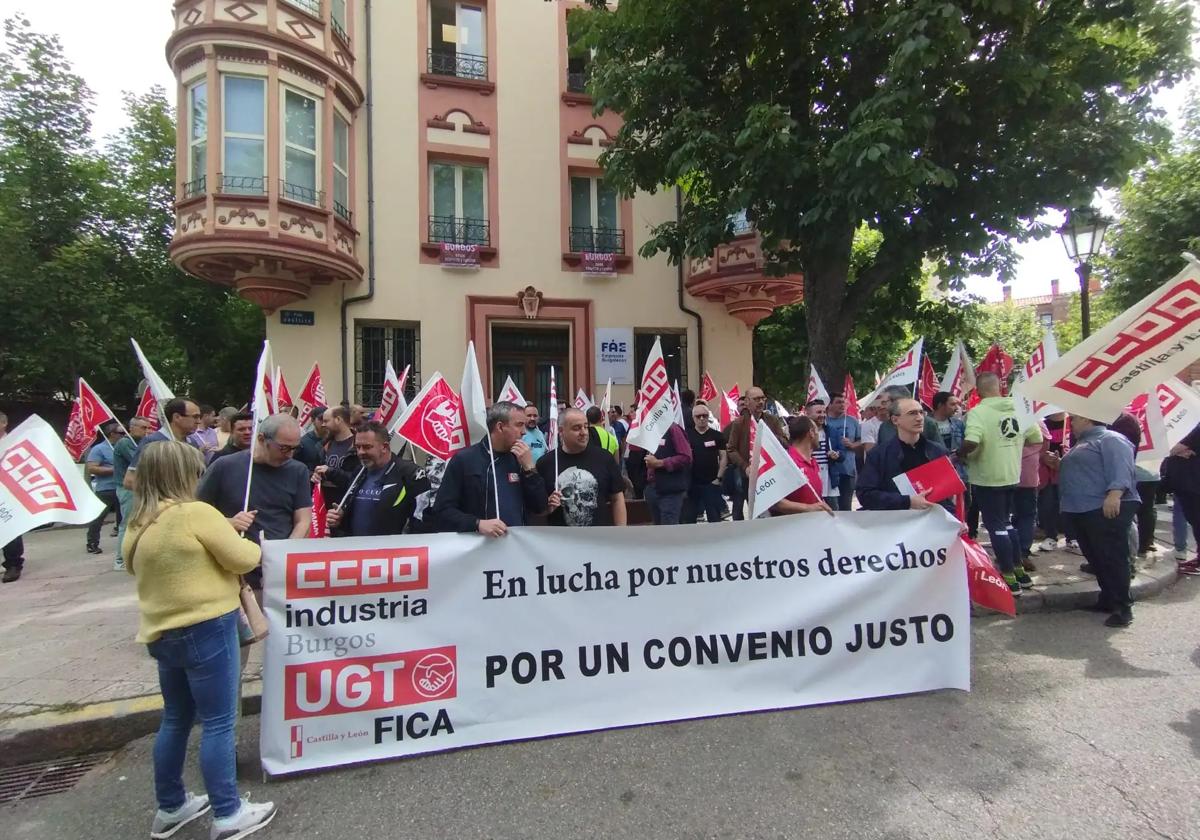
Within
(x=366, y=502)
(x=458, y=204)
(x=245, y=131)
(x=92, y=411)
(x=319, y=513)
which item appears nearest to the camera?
(x=366, y=502)

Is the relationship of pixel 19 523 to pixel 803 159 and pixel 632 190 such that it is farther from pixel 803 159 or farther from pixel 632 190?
pixel 632 190

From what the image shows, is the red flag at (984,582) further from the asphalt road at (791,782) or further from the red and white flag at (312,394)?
the red and white flag at (312,394)

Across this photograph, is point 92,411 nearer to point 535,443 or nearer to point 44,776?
point 535,443

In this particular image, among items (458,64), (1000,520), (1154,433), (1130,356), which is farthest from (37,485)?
(458,64)

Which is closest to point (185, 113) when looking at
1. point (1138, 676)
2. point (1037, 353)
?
point (1037, 353)

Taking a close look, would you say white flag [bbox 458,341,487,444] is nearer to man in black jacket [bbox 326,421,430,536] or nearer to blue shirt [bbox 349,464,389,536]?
man in black jacket [bbox 326,421,430,536]

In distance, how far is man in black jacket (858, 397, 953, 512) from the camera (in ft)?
15.4

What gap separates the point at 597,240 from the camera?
47.0 feet

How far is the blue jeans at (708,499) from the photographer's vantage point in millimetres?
7289

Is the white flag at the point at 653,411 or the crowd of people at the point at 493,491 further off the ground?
the white flag at the point at 653,411

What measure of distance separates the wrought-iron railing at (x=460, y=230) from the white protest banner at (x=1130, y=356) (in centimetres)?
1128

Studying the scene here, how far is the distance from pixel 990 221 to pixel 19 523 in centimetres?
987

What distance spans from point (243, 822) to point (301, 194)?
451 inches

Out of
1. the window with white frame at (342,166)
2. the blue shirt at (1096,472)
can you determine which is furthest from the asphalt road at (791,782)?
the window with white frame at (342,166)
